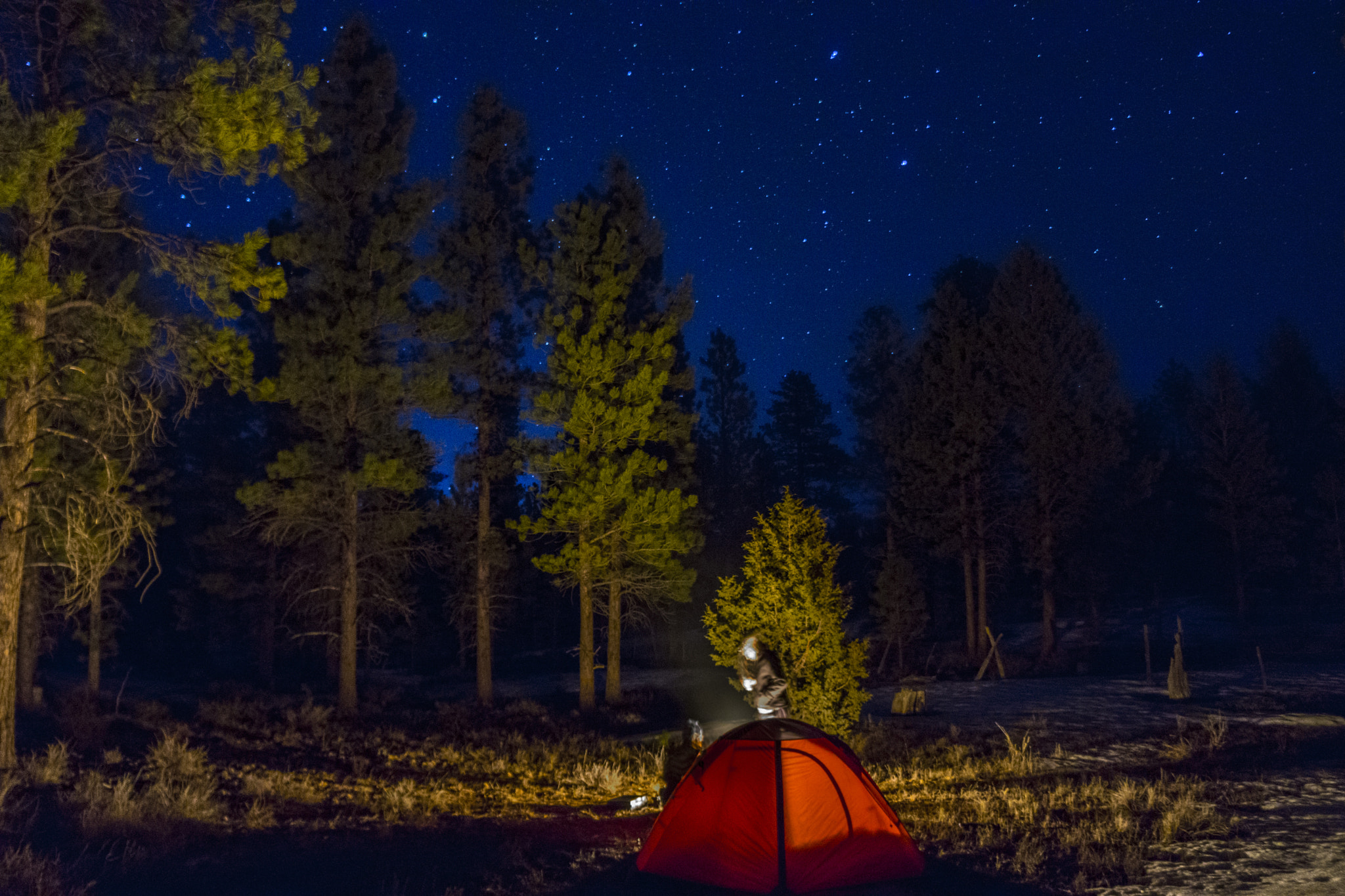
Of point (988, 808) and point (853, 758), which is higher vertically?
point (853, 758)

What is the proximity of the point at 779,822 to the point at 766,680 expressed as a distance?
91.9 inches

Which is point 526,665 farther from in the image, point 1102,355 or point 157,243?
point 157,243

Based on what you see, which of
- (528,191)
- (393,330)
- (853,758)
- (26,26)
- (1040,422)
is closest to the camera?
(853,758)

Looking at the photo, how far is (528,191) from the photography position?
86.5ft

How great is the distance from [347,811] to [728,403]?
44.2 metres

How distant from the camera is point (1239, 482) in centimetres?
4081

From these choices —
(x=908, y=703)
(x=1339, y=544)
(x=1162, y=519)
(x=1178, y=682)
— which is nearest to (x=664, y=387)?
(x=908, y=703)

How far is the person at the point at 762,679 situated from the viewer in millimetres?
10664

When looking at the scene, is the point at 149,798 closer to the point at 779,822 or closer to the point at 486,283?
the point at 779,822

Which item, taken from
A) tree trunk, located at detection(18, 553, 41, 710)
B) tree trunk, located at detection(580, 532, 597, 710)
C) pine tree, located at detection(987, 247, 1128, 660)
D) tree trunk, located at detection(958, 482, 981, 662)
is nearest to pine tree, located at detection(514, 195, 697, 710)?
tree trunk, located at detection(580, 532, 597, 710)

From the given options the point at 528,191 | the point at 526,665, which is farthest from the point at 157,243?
the point at 526,665

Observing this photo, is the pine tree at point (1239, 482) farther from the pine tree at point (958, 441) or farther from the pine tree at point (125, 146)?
the pine tree at point (125, 146)

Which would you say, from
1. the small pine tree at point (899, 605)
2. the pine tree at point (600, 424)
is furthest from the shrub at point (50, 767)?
the small pine tree at point (899, 605)

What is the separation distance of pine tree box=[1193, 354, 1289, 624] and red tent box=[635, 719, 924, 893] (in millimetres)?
39355
